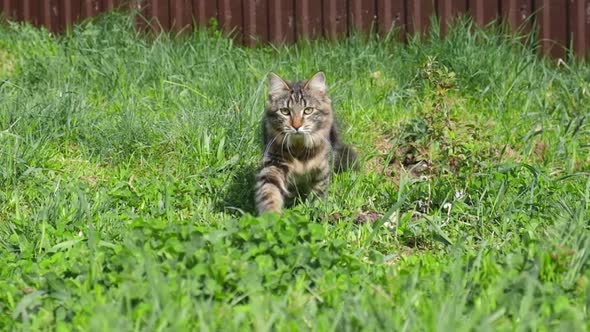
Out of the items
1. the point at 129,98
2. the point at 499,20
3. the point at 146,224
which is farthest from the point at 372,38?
the point at 146,224

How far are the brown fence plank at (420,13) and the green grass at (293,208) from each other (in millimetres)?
256

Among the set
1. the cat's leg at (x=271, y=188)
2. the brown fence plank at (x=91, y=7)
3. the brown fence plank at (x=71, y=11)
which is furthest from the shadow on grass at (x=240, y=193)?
the brown fence plank at (x=71, y=11)

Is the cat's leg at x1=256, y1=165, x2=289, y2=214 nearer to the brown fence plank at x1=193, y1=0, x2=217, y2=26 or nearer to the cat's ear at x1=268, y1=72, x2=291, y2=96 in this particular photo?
the cat's ear at x1=268, y1=72, x2=291, y2=96

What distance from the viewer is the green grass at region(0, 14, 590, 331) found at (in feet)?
10.5

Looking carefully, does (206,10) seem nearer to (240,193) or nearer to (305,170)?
(240,193)

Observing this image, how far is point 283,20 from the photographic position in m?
8.64

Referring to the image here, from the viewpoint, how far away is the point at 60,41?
28.5ft

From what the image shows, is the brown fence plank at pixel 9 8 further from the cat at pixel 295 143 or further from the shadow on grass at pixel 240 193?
the cat at pixel 295 143

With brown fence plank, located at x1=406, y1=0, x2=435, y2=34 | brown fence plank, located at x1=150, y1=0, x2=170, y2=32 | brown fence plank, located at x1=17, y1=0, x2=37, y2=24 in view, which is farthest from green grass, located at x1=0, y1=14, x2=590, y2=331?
brown fence plank, located at x1=17, y1=0, x2=37, y2=24

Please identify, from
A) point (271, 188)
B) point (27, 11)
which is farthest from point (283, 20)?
point (271, 188)

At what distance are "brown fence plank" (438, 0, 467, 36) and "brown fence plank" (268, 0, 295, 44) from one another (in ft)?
4.66

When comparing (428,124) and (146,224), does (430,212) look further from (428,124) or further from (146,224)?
(146,224)

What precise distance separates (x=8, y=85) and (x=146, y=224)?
3678 millimetres

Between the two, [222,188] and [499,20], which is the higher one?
[499,20]
